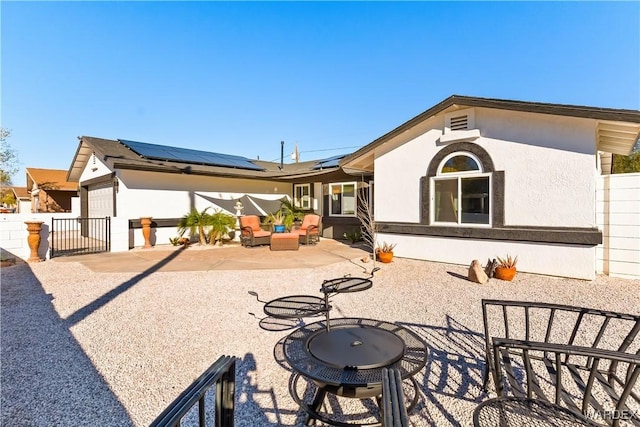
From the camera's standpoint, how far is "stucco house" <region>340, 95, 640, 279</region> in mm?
6062

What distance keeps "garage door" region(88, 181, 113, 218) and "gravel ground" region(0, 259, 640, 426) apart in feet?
16.9

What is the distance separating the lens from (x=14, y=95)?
10.8m

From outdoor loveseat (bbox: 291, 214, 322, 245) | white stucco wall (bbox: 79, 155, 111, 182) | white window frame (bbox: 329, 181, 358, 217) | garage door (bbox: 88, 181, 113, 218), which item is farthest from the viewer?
white window frame (bbox: 329, 181, 358, 217)

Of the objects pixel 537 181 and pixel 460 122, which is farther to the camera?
pixel 460 122

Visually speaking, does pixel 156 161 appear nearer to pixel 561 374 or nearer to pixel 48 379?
pixel 48 379

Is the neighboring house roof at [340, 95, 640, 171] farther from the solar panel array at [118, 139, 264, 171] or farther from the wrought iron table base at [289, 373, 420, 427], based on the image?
the solar panel array at [118, 139, 264, 171]

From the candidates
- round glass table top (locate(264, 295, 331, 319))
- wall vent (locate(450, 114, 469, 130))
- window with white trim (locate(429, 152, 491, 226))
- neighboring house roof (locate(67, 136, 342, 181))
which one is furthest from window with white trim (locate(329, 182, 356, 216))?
round glass table top (locate(264, 295, 331, 319))

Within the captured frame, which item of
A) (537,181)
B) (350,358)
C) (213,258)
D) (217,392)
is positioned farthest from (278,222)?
(217,392)

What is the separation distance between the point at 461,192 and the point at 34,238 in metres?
11.5

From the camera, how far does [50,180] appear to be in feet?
75.3

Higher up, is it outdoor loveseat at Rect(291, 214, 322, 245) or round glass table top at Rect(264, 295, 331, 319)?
outdoor loveseat at Rect(291, 214, 322, 245)

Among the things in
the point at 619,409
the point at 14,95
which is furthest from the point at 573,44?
the point at 14,95

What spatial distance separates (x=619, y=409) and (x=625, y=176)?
692cm

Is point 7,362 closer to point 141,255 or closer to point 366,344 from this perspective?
point 366,344
